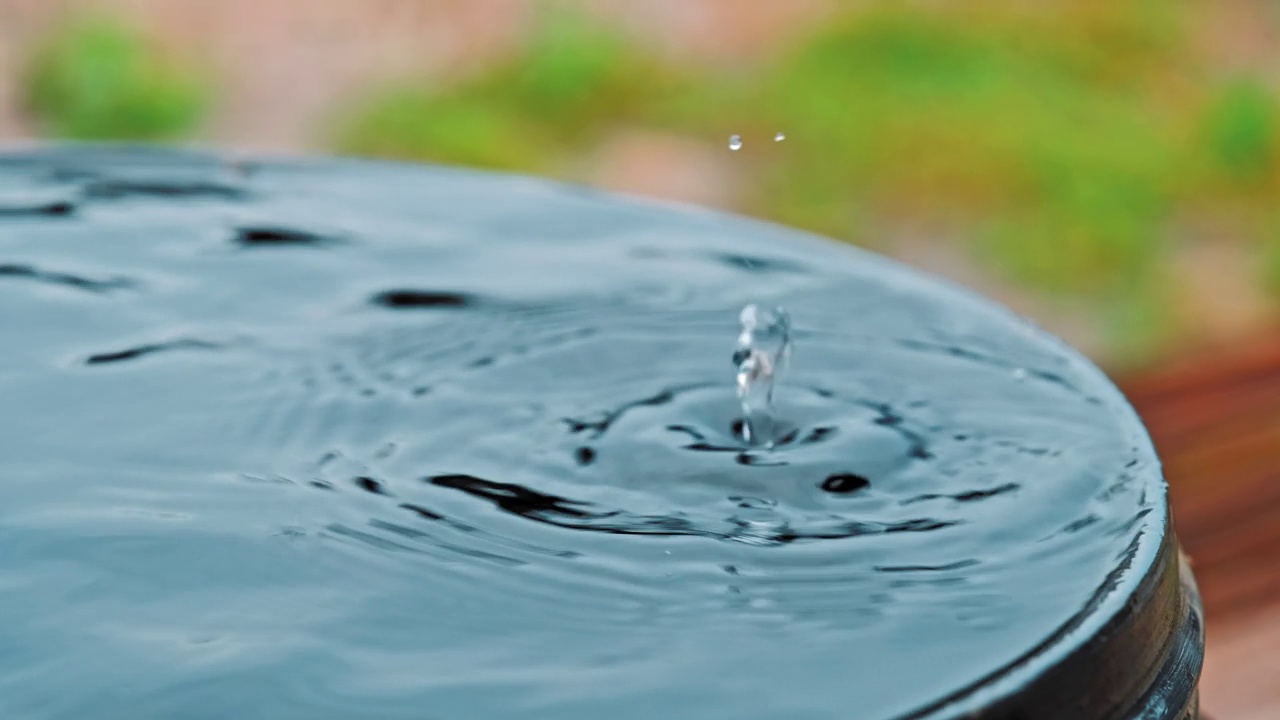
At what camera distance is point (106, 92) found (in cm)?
547

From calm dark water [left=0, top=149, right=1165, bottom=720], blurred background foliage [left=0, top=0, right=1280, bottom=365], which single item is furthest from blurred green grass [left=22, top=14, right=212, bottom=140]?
calm dark water [left=0, top=149, right=1165, bottom=720]

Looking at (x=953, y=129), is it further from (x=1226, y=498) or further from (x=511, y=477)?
(x=511, y=477)

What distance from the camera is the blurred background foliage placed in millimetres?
5289

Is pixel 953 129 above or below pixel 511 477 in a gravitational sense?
above

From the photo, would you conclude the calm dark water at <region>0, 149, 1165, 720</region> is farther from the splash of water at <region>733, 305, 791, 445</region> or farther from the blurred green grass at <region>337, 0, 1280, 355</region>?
the blurred green grass at <region>337, 0, 1280, 355</region>

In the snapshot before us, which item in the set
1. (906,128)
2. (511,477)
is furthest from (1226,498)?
(511,477)

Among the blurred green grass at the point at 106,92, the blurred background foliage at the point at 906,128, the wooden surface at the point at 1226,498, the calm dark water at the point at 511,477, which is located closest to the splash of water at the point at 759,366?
the calm dark water at the point at 511,477

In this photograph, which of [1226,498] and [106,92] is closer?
[1226,498]

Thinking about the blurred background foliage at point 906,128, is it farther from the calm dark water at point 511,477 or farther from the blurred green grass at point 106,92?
the calm dark water at point 511,477

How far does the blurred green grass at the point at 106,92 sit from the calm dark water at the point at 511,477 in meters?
3.72

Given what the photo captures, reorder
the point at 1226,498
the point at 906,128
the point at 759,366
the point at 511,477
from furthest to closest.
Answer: the point at 906,128 < the point at 1226,498 < the point at 759,366 < the point at 511,477

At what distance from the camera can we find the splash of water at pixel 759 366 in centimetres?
135

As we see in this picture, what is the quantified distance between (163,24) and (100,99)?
80 cm

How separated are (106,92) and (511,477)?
467 centimetres
